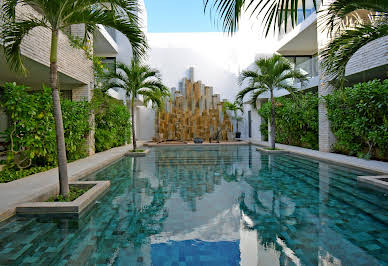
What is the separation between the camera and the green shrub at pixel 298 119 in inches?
481

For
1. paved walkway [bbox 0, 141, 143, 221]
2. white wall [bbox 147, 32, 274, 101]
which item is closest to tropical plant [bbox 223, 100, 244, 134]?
white wall [bbox 147, 32, 274, 101]

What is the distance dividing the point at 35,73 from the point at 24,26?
14.5 ft

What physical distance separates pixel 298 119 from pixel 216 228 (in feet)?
35.8

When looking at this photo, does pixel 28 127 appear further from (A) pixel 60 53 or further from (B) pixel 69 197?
(A) pixel 60 53

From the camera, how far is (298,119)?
13.1 meters

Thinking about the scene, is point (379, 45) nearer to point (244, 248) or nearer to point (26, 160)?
point (244, 248)

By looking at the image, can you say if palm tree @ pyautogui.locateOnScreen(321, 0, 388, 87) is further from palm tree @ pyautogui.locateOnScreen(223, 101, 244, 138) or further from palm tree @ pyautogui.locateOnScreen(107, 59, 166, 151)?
palm tree @ pyautogui.locateOnScreen(223, 101, 244, 138)

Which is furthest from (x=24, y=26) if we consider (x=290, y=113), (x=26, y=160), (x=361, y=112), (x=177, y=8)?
(x=177, y=8)

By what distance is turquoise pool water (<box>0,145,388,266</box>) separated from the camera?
102 inches

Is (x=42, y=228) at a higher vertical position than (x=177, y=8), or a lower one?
lower

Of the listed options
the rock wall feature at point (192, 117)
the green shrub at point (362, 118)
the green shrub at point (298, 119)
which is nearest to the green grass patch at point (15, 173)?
the green shrub at point (362, 118)

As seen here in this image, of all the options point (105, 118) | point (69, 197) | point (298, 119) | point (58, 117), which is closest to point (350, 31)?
point (58, 117)

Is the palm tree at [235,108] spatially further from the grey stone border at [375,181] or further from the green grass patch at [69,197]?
the green grass patch at [69,197]

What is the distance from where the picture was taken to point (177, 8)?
82.3 ft
